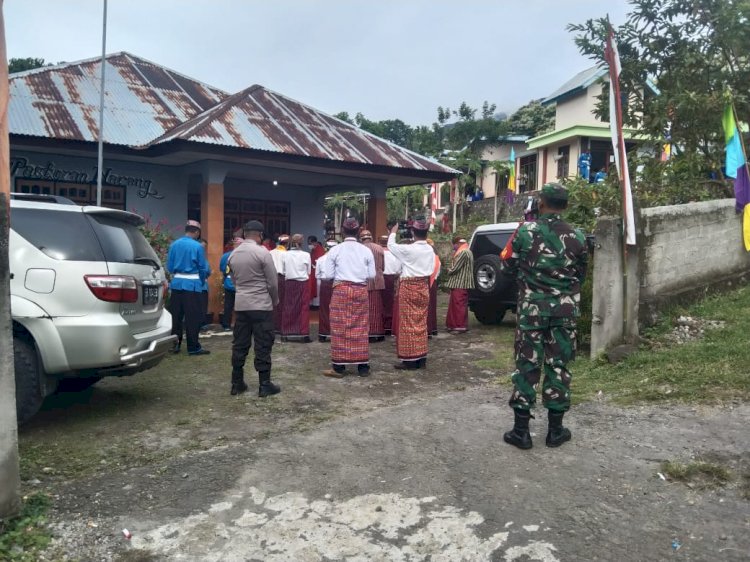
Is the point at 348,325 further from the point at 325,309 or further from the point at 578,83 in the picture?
the point at 578,83

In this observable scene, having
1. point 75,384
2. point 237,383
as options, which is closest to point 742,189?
point 237,383

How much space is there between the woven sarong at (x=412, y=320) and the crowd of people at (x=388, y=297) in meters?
0.01

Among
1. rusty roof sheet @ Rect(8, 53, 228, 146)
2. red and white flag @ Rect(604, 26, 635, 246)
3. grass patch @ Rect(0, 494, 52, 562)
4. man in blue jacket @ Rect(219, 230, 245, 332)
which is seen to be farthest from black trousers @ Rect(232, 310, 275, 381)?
rusty roof sheet @ Rect(8, 53, 228, 146)

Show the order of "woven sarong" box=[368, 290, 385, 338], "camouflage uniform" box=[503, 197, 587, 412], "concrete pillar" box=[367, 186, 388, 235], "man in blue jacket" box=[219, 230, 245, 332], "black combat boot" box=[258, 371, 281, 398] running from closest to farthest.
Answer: "camouflage uniform" box=[503, 197, 587, 412] < "black combat boot" box=[258, 371, 281, 398] < "woven sarong" box=[368, 290, 385, 338] < "man in blue jacket" box=[219, 230, 245, 332] < "concrete pillar" box=[367, 186, 388, 235]

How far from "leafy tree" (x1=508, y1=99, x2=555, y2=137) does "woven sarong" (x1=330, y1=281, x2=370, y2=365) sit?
1161 inches

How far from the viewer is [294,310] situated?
9.38 meters

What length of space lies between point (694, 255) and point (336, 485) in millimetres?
6224

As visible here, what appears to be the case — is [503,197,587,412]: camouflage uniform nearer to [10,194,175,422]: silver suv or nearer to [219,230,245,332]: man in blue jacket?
[10,194,175,422]: silver suv

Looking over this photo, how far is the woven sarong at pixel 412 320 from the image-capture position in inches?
283

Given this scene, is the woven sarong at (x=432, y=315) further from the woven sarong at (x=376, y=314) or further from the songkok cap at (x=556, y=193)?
the songkok cap at (x=556, y=193)

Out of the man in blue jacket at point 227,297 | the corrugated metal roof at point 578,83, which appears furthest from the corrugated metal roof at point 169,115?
the corrugated metal roof at point 578,83

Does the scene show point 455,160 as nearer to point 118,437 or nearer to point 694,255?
point 694,255

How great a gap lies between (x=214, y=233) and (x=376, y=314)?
376 centimetres

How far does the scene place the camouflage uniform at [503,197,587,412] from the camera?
435 centimetres
